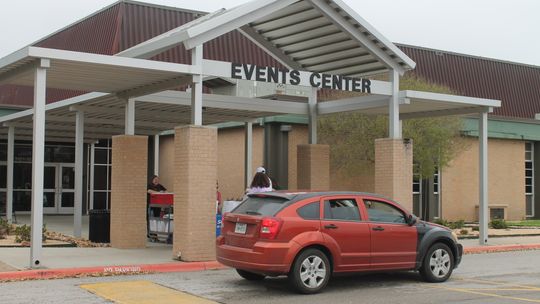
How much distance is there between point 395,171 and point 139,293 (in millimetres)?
8198

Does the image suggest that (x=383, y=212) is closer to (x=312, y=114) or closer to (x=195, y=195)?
(x=195, y=195)

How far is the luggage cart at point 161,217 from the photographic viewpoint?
56.1ft

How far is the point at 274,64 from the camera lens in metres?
30.8

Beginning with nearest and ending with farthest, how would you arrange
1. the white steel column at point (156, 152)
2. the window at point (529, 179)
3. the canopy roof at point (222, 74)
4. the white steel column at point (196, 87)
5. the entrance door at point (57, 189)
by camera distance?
the canopy roof at point (222, 74) → the white steel column at point (196, 87) → the white steel column at point (156, 152) → the entrance door at point (57, 189) → the window at point (529, 179)

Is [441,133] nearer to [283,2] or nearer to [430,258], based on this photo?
[283,2]

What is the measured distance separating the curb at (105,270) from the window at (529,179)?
24990 millimetres

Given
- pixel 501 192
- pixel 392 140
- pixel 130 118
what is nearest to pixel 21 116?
pixel 130 118

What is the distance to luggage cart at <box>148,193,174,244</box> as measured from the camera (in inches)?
673

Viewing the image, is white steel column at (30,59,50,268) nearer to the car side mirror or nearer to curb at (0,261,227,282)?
curb at (0,261,227,282)

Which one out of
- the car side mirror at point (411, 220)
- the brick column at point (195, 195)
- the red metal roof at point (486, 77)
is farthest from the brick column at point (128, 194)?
the red metal roof at point (486, 77)

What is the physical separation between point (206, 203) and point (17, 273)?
3.87m

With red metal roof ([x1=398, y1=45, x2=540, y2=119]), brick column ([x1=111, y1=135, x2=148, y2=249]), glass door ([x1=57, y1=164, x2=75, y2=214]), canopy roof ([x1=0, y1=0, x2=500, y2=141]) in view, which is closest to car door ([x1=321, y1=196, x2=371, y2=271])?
canopy roof ([x1=0, y1=0, x2=500, y2=141])

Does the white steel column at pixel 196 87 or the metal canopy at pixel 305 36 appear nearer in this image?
the white steel column at pixel 196 87

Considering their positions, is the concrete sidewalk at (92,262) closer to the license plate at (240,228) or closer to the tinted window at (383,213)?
the license plate at (240,228)
